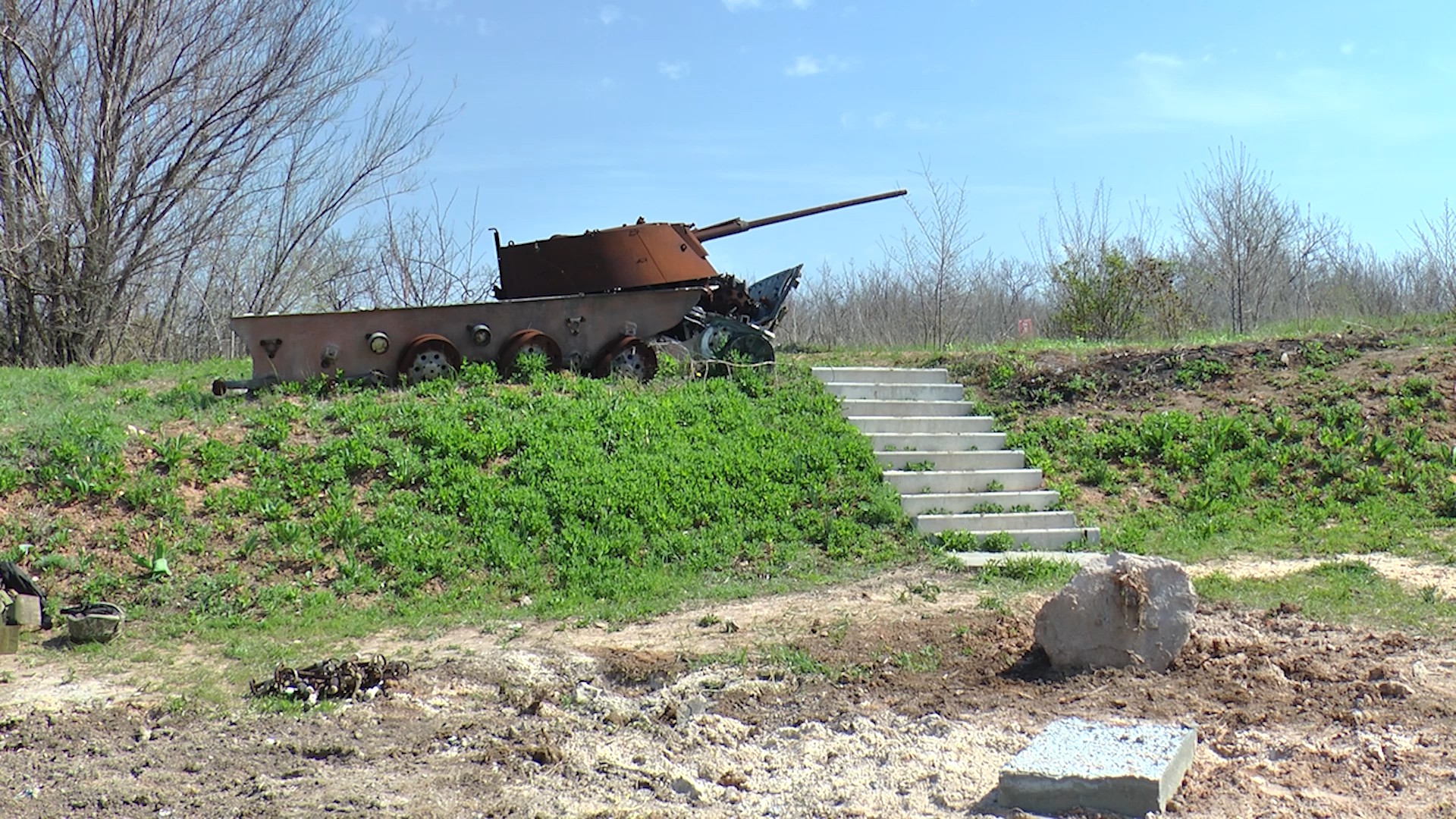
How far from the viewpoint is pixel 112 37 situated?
16.9 m

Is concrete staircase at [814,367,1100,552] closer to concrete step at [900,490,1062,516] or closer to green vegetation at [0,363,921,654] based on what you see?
concrete step at [900,490,1062,516]

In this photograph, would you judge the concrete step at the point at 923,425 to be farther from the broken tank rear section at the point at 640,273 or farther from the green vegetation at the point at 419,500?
the broken tank rear section at the point at 640,273

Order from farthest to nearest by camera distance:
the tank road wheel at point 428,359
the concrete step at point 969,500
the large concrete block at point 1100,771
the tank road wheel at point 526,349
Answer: the tank road wheel at point 526,349 < the tank road wheel at point 428,359 < the concrete step at point 969,500 < the large concrete block at point 1100,771

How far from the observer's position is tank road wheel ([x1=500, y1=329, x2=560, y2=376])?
39.8 feet

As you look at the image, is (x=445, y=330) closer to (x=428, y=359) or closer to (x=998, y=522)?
(x=428, y=359)

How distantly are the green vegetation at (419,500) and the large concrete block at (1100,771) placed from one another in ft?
12.8

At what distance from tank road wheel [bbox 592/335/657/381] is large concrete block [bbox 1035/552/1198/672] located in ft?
Result: 23.2

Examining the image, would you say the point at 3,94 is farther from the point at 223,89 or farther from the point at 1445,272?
the point at 1445,272

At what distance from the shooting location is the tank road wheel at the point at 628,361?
1260 cm

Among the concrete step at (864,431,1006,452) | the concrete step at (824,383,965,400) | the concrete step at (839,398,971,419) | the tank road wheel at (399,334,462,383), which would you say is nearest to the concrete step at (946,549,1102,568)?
the concrete step at (864,431,1006,452)

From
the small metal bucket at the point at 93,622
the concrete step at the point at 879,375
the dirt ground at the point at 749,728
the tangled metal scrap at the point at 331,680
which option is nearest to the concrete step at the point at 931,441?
the concrete step at the point at 879,375

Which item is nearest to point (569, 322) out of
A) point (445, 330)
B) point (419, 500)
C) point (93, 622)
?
point (445, 330)

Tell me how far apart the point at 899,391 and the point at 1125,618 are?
24.3ft

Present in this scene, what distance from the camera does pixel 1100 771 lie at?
4.36 metres
